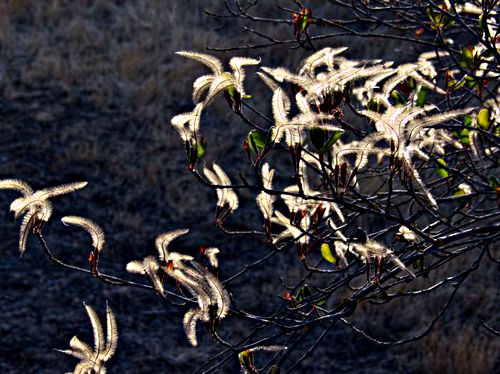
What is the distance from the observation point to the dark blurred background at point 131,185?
20.7ft

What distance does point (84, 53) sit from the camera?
977cm

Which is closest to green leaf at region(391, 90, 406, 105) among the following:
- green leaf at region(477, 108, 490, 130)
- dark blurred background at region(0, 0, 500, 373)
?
green leaf at region(477, 108, 490, 130)

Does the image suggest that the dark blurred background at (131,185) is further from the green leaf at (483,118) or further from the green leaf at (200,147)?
the green leaf at (200,147)

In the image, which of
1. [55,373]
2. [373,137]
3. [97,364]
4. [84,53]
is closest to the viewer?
[373,137]

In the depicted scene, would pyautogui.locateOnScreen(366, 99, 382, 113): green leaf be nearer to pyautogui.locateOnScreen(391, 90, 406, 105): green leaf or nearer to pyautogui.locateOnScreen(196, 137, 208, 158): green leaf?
pyautogui.locateOnScreen(196, 137, 208, 158): green leaf

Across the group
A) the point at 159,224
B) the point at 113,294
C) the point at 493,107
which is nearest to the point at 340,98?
the point at 493,107

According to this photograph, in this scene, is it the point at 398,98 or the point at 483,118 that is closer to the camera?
the point at 483,118

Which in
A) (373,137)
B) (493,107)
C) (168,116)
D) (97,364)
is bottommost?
(168,116)

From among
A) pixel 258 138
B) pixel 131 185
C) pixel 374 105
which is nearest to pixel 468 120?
pixel 374 105

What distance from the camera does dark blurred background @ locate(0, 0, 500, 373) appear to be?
6.31m

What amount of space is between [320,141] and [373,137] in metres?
0.13

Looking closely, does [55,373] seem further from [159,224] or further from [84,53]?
[84,53]

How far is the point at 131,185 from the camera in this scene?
802cm

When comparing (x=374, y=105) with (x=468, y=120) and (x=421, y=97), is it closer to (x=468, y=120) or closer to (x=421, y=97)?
(x=421, y=97)
